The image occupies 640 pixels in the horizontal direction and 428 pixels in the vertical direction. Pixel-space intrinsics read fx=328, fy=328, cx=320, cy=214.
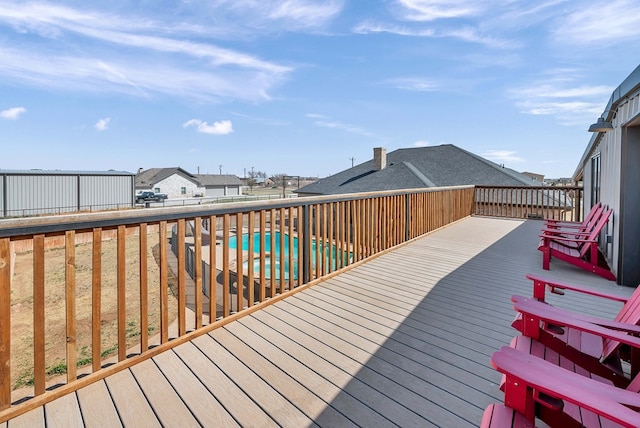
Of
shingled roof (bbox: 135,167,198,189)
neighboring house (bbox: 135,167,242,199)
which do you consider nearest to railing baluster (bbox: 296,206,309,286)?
neighboring house (bbox: 135,167,242,199)

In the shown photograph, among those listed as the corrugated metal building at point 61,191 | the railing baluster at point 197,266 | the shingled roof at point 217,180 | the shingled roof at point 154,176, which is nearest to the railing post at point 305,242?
the railing baluster at point 197,266

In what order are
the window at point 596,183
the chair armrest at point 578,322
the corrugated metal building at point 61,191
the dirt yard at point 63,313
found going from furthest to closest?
Result: the corrugated metal building at point 61,191 → the window at point 596,183 → the dirt yard at point 63,313 → the chair armrest at point 578,322

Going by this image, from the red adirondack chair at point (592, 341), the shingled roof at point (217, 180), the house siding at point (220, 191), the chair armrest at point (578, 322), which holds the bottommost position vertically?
the red adirondack chair at point (592, 341)

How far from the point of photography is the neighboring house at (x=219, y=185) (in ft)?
169

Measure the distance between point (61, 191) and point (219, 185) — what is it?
26.6m

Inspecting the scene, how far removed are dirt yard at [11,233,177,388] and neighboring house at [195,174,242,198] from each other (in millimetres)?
39410

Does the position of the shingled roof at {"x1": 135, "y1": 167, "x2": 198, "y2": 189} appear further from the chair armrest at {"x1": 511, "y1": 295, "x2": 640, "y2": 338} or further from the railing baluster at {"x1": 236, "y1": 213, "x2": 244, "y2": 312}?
the chair armrest at {"x1": 511, "y1": 295, "x2": 640, "y2": 338}

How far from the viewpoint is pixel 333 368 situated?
7.05ft

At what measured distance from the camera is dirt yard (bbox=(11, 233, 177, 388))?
5.59 m

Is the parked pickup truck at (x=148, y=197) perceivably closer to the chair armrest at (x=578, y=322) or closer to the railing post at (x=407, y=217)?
the railing post at (x=407, y=217)

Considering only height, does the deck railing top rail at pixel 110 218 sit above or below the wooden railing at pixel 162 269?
above

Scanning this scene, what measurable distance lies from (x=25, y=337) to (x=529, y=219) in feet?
42.1

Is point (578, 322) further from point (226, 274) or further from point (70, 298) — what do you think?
point (70, 298)

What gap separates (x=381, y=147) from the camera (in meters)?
18.5
